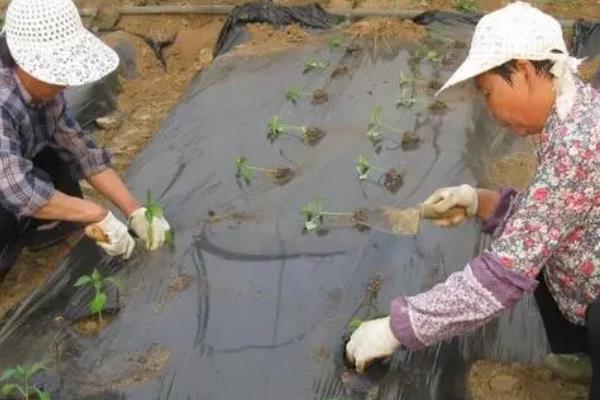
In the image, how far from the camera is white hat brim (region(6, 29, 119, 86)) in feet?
8.14

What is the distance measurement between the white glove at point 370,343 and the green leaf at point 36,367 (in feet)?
3.00

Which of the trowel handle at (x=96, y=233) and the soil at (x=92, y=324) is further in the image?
the trowel handle at (x=96, y=233)

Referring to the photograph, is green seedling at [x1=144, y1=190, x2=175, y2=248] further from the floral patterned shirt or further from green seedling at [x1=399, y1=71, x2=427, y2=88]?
green seedling at [x1=399, y1=71, x2=427, y2=88]

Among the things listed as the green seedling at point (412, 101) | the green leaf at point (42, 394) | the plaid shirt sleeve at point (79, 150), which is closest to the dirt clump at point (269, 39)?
the green seedling at point (412, 101)

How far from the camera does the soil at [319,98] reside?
150 inches

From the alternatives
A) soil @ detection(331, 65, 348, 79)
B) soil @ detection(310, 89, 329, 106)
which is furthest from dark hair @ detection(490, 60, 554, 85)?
soil @ detection(331, 65, 348, 79)

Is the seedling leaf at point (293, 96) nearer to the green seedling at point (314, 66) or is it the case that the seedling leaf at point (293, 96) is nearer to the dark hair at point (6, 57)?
the green seedling at point (314, 66)

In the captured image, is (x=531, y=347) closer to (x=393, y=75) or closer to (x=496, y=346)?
(x=496, y=346)

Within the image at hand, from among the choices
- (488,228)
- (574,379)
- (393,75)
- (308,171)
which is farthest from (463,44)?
(574,379)

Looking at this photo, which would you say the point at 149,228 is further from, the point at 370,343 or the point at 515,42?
the point at 515,42

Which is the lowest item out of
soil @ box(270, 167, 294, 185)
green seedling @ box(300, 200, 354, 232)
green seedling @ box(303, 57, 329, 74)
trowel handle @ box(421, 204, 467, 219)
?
soil @ box(270, 167, 294, 185)

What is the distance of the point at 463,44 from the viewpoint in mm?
4367

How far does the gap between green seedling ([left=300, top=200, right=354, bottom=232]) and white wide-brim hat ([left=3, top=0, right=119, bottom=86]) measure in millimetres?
920

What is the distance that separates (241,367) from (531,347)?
0.95m
